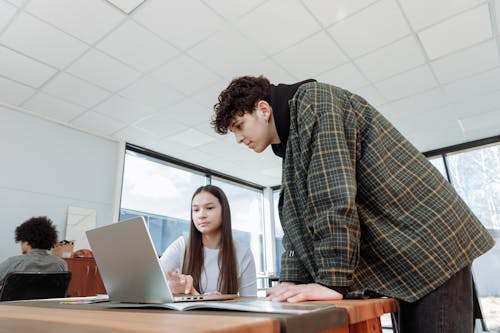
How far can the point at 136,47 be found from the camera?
2.77 m

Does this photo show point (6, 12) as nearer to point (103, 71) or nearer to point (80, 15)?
point (80, 15)

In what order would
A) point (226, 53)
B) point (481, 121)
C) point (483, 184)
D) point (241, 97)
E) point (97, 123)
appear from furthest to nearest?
1. point (483, 184)
2. point (481, 121)
3. point (97, 123)
4. point (226, 53)
5. point (241, 97)

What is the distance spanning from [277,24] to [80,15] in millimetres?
1458

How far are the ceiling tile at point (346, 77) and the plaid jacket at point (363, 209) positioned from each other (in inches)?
92.8

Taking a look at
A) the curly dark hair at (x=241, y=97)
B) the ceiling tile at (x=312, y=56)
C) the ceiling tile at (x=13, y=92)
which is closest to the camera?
the curly dark hair at (x=241, y=97)

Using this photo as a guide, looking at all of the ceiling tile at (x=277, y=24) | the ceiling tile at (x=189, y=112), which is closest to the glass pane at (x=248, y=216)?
the ceiling tile at (x=189, y=112)

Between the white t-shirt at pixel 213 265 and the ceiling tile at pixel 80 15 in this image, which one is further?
the ceiling tile at pixel 80 15

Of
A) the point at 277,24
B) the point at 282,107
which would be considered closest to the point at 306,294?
the point at 282,107

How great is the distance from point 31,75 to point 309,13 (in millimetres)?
2572

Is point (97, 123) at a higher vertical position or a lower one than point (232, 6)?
lower

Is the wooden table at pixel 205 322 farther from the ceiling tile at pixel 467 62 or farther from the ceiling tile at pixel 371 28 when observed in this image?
the ceiling tile at pixel 467 62

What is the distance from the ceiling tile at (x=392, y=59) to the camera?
286 cm

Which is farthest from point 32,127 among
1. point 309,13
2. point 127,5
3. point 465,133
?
point 465,133

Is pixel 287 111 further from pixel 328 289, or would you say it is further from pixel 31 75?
pixel 31 75
